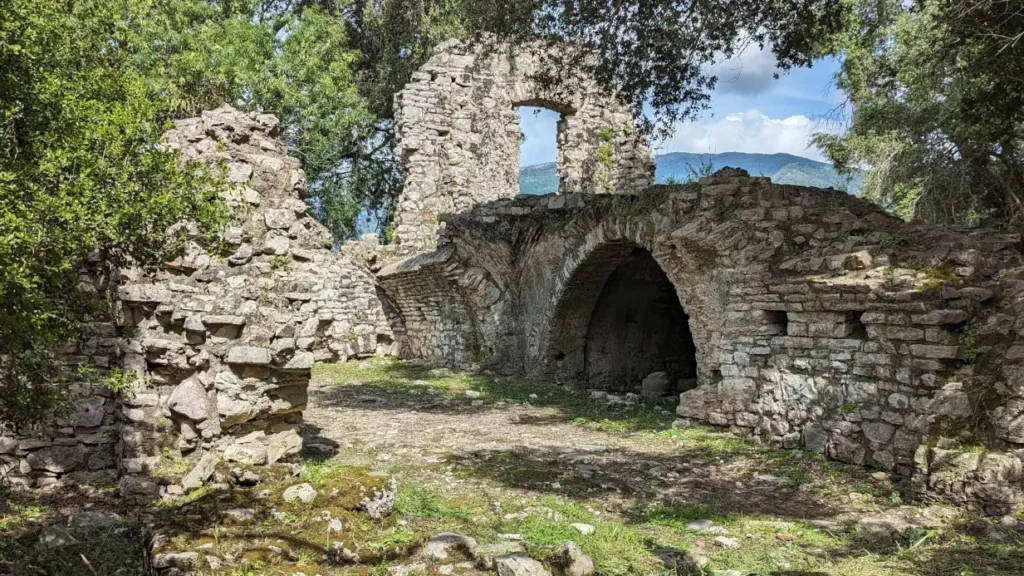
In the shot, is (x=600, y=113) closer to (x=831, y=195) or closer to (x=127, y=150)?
(x=831, y=195)

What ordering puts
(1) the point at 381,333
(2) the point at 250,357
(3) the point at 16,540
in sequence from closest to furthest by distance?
(3) the point at 16,540
(2) the point at 250,357
(1) the point at 381,333

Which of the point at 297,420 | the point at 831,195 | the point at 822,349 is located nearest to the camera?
the point at 297,420

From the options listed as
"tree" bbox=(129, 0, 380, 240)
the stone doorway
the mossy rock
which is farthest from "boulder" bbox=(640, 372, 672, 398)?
"tree" bbox=(129, 0, 380, 240)

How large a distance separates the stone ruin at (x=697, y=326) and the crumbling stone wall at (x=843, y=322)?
19 mm

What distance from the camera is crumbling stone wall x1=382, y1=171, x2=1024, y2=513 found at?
5832mm

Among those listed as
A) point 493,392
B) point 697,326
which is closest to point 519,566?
point 697,326

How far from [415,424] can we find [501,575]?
505 centimetres

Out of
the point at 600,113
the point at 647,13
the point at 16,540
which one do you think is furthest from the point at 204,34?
the point at 16,540

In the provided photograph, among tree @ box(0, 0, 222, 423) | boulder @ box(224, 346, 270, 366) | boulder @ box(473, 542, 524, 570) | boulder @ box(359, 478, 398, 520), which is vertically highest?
tree @ box(0, 0, 222, 423)

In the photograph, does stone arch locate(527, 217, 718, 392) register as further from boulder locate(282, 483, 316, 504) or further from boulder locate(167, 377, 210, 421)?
boulder locate(282, 483, 316, 504)

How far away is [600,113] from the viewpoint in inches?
675

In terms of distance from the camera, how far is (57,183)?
429cm

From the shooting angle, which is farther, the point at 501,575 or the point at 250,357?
the point at 250,357

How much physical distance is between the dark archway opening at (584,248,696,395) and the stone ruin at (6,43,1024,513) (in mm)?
80
